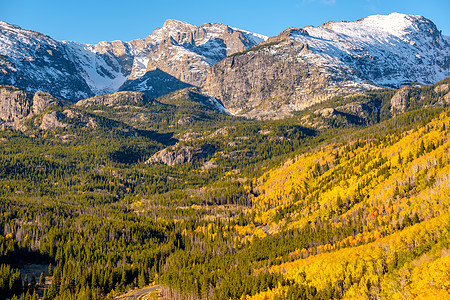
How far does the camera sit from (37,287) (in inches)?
5969

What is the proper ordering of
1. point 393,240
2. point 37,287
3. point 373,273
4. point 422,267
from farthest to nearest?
point 37,287 → point 393,240 → point 373,273 → point 422,267

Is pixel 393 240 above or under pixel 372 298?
above

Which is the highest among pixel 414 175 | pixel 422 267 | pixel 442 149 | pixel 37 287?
pixel 442 149

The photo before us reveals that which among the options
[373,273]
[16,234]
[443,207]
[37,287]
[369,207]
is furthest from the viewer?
[16,234]

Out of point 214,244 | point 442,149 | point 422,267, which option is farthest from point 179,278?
point 442,149

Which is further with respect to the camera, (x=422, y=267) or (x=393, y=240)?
(x=393, y=240)

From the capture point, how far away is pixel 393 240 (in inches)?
5202

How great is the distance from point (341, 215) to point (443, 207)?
5385cm

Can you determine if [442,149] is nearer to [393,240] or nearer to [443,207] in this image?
[443,207]

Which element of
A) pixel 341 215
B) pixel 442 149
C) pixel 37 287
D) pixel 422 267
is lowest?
pixel 37 287

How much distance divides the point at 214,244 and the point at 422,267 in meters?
110

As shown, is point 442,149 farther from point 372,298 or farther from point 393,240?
point 372,298

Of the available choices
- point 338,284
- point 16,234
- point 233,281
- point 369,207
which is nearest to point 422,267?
point 338,284

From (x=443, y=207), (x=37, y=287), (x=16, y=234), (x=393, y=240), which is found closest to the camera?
(x=393, y=240)
